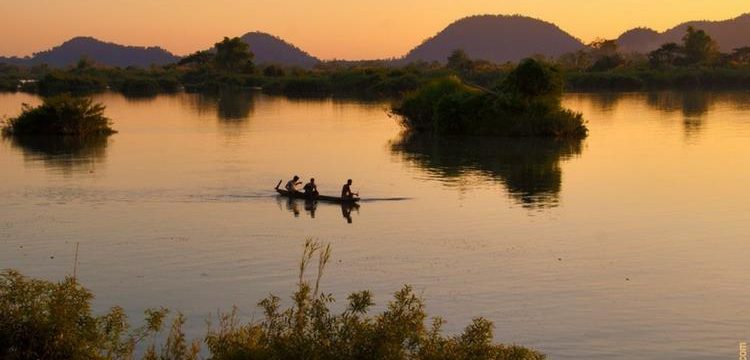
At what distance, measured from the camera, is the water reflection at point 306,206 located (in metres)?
33.7

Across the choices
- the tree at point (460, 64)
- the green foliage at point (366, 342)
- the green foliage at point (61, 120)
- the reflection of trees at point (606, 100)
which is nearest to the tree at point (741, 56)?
the tree at point (460, 64)

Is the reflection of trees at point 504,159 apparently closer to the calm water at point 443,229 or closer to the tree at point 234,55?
the calm water at point 443,229

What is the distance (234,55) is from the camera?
168375 millimetres

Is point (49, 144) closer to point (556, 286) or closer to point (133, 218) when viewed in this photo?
point (133, 218)

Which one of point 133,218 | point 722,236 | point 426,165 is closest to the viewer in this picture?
point 722,236

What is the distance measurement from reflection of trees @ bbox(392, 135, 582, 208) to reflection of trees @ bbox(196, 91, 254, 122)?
78.1ft

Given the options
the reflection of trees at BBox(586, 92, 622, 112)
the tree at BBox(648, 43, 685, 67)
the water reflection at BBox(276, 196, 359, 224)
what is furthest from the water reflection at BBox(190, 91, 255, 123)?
the tree at BBox(648, 43, 685, 67)

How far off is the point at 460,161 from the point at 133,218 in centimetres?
2078

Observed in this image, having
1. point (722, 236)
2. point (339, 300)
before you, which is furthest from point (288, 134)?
point (339, 300)

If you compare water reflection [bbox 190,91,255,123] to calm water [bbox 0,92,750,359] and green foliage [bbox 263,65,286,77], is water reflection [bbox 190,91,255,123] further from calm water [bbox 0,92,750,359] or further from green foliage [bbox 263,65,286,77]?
green foliage [bbox 263,65,286,77]

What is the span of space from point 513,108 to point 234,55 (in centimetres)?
11159

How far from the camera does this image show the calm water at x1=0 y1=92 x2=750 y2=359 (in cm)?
2167

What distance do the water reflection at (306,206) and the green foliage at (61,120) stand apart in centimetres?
3112

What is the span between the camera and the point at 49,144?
195 feet
